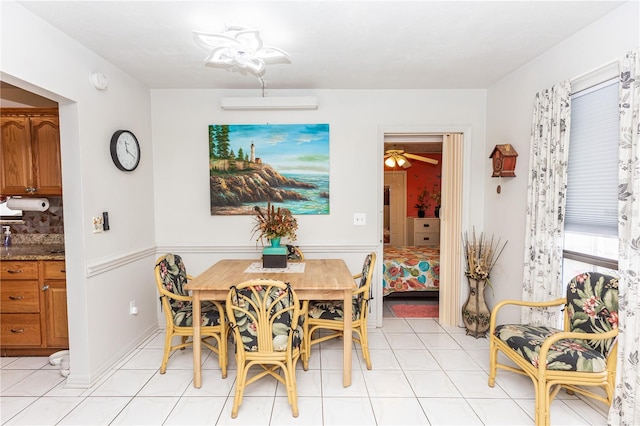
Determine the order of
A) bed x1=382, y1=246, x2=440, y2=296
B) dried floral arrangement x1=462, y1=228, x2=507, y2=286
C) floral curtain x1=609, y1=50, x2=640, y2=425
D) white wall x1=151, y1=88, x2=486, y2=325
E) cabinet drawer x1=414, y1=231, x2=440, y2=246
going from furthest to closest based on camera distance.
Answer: cabinet drawer x1=414, y1=231, x2=440, y2=246
bed x1=382, y1=246, x2=440, y2=296
white wall x1=151, y1=88, x2=486, y2=325
dried floral arrangement x1=462, y1=228, x2=507, y2=286
floral curtain x1=609, y1=50, x2=640, y2=425

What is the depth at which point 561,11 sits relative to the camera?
202 centimetres

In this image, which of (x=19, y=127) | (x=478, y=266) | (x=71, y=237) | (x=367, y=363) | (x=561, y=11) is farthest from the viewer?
(x=478, y=266)

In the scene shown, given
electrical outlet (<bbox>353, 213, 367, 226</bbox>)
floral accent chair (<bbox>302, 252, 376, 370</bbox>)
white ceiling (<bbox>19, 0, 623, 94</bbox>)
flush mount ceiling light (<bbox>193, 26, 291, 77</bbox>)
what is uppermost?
white ceiling (<bbox>19, 0, 623, 94</bbox>)

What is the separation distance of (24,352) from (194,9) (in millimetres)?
3269

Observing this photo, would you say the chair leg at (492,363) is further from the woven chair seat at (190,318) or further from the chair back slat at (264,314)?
the woven chair seat at (190,318)

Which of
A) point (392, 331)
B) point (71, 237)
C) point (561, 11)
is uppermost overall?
point (561, 11)

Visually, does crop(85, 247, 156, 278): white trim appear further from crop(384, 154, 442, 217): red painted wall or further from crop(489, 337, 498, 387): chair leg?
crop(384, 154, 442, 217): red painted wall

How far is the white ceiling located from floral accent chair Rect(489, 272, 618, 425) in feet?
5.72

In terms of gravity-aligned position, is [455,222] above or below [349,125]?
below

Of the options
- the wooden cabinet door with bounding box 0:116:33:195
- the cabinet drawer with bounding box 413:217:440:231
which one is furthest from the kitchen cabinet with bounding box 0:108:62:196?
the cabinet drawer with bounding box 413:217:440:231

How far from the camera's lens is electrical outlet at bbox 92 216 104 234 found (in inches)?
102

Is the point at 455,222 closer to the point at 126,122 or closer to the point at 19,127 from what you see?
the point at 126,122

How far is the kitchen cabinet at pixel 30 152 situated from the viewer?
290 centimetres

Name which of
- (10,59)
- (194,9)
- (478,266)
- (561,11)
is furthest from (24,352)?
(561,11)
